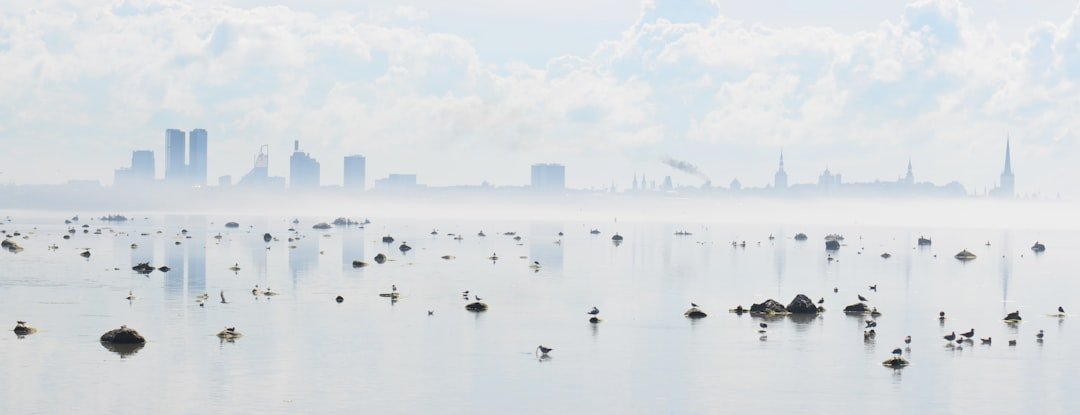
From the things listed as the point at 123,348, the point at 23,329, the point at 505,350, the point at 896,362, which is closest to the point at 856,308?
the point at 896,362

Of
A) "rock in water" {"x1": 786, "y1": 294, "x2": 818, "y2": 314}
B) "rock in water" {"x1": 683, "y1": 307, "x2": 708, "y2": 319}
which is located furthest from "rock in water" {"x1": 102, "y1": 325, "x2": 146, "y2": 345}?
"rock in water" {"x1": 786, "y1": 294, "x2": 818, "y2": 314}

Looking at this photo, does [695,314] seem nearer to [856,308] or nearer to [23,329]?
[856,308]

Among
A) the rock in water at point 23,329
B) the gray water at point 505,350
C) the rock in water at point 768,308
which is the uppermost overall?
the rock in water at point 768,308

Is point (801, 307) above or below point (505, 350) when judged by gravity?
above

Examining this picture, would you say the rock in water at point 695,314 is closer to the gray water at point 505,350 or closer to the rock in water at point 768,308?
the gray water at point 505,350

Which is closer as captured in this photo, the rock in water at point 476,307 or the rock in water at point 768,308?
the rock in water at point 768,308

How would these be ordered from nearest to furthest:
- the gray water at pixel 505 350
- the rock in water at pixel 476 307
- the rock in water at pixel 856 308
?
the gray water at pixel 505 350 → the rock in water at pixel 476 307 → the rock in water at pixel 856 308

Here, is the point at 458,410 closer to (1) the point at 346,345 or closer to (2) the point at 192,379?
(2) the point at 192,379

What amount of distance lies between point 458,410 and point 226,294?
63.7 meters

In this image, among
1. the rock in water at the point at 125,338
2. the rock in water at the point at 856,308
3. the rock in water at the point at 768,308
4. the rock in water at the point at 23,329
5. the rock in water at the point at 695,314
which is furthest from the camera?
the rock in water at the point at 856,308

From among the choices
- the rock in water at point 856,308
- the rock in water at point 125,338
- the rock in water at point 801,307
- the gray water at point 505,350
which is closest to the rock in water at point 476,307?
the gray water at point 505,350

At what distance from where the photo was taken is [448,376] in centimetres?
7038

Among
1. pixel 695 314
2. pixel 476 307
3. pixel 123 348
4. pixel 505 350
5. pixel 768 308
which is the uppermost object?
pixel 768 308

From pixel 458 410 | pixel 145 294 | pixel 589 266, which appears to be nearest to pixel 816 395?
pixel 458 410
